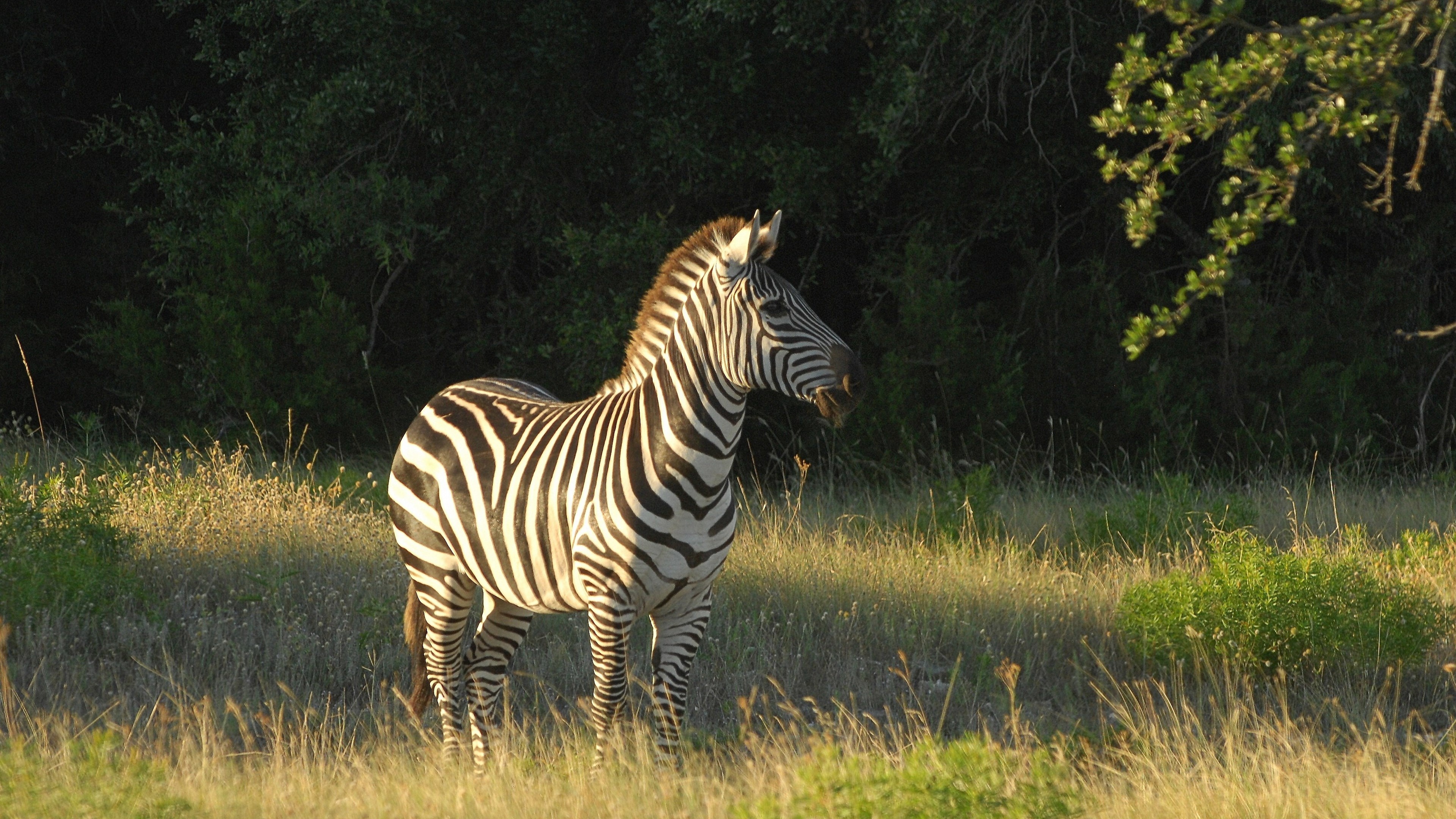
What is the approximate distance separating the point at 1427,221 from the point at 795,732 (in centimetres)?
1090

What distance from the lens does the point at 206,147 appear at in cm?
1180

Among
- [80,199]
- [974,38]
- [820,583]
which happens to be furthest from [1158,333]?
[80,199]

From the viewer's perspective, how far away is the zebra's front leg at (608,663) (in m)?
4.38

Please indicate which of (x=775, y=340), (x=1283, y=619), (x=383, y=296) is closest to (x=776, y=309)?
(x=775, y=340)

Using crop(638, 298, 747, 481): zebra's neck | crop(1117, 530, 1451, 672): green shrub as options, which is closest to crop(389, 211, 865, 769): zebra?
crop(638, 298, 747, 481): zebra's neck

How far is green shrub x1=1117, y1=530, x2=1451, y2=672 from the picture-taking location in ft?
20.5

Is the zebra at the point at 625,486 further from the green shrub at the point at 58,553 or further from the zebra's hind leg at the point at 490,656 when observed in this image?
the green shrub at the point at 58,553

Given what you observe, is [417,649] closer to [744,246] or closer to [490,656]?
[490,656]

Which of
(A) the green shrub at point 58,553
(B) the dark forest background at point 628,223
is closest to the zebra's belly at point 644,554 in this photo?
(A) the green shrub at point 58,553

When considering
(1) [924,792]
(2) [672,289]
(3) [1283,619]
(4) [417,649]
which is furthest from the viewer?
(3) [1283,619]

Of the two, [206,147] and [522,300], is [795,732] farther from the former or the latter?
[206,147]

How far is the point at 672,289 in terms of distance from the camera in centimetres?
477

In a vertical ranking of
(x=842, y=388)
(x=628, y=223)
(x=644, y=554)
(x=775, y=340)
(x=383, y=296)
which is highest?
(x=628, y=223)

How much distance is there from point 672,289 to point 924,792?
6.75 ft
